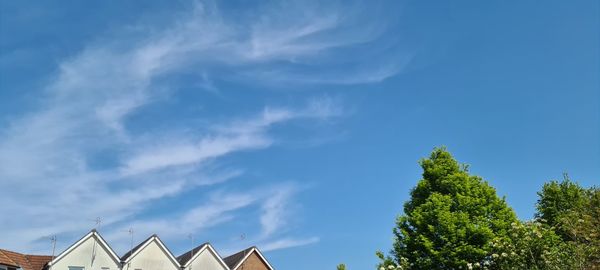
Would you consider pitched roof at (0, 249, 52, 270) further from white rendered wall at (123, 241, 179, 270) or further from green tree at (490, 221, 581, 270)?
green tree at (490, 221, 581, 270)

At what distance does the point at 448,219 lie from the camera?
36.5 m

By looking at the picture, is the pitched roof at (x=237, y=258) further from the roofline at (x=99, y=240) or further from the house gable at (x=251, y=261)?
the roofline at (x=99, y=240)

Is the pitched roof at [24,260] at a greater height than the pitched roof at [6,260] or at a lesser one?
greater

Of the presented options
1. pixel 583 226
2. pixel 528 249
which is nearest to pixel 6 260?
pixel 528 249

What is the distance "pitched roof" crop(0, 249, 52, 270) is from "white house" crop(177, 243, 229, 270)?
1168 centimetres

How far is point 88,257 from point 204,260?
983 cm

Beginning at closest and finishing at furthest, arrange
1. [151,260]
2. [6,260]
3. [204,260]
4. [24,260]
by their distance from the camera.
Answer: [6,260], [24,260], [151,260], [204,260]

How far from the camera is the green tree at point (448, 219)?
36.0 meters

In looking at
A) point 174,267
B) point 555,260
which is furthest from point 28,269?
point 555,260

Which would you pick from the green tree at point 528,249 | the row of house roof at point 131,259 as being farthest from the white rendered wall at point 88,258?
the green tree at point 528,249

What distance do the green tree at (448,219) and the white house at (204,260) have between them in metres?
18.9

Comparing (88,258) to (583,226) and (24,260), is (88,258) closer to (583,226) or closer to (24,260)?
(24,260)

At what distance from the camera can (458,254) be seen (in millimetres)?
35844

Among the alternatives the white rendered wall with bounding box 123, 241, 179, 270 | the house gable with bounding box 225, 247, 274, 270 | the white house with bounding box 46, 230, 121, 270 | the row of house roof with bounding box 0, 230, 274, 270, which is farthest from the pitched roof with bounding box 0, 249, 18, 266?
the house gable with bounding box 225, 247, 274, 270
